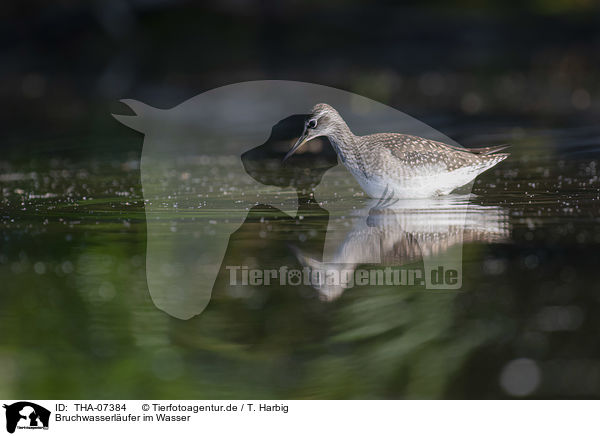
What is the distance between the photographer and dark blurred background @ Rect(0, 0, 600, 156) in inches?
561

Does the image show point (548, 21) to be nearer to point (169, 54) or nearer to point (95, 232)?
point (169, 54)

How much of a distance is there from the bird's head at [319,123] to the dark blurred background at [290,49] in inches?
242

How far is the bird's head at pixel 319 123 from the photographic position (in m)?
7.03

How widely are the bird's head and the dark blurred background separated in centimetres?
615

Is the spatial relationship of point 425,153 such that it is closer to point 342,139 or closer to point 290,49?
point 342,139

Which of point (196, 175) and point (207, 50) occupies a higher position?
point (207, 50)

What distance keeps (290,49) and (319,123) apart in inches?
405

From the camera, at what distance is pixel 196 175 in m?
8.59

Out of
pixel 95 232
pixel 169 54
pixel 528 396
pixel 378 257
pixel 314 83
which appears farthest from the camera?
pixel 169 54

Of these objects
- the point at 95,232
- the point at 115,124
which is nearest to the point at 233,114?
the point at 115,124

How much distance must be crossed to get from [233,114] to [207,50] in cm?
469
